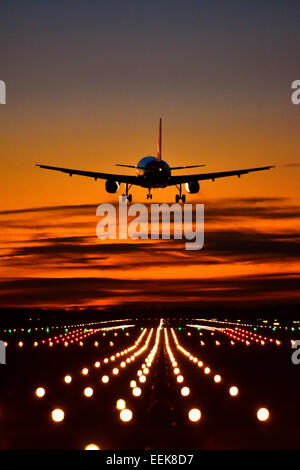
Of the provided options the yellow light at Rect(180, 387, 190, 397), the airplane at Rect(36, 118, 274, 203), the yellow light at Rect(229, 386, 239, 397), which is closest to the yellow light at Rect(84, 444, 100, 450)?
the yellow light at Rect(180, 387, 190, 397)

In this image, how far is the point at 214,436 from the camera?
903 inches

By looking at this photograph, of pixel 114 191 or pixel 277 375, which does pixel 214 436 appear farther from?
pixel 114 191

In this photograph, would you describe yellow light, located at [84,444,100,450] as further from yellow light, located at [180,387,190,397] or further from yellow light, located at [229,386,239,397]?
yellow light, located at [229,386,239,397]

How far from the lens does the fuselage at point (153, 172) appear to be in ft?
254

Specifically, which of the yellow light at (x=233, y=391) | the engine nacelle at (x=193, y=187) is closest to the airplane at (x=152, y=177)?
the engine nacelle at (x=193, y=187)

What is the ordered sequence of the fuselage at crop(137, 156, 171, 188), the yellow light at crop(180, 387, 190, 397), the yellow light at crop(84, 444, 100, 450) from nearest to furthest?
1. the yellow light at crop(84, 444, 100, 450)
2. the yellow light at crop(180, 387, 190, 397)
3. the fuselage at crop(137, 156, 171, 188)

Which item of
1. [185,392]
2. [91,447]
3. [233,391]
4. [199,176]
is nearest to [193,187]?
[199,176]

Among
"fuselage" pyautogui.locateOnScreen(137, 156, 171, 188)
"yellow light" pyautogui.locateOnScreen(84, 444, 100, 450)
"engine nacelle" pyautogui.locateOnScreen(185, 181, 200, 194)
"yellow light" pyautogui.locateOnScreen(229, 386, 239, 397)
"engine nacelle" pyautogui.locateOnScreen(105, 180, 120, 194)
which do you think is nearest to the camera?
"yellow light" pyautogui.locateOnScreen(84, 444, 100, 450)

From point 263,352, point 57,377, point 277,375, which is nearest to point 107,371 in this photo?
point 57,377

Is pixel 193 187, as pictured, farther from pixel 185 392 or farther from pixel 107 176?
pixel 185 392

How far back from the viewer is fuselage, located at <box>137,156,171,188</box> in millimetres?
77375

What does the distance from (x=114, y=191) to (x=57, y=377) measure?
3808cm

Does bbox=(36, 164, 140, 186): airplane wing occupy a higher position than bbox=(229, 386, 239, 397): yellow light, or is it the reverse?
bbox=(36, 164, 140, 186): airplane wing

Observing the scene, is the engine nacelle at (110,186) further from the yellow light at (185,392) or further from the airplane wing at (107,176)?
the yellow light at (185,392)
